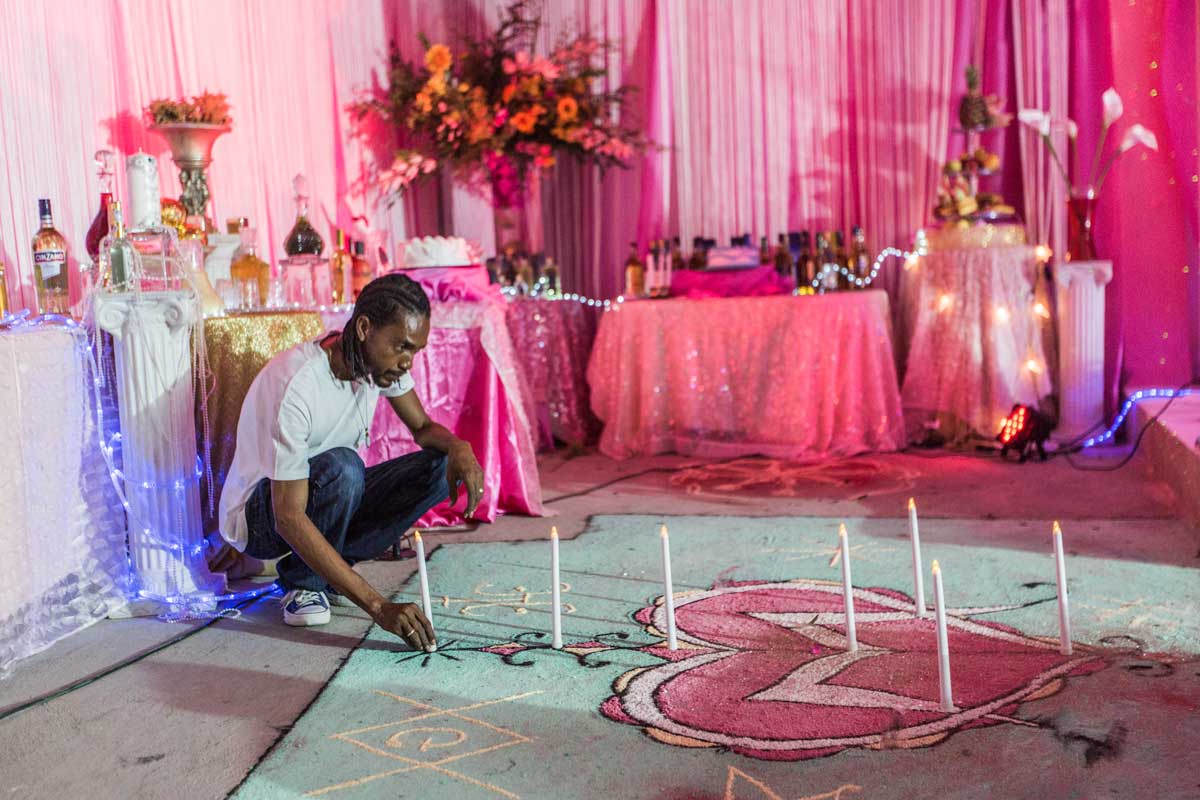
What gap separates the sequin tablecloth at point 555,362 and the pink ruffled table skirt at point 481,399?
48.6 inches

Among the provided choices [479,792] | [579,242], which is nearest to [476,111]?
[579,242]

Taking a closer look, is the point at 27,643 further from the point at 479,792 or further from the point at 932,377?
the point at 932,377

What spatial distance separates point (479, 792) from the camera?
1.67 metres

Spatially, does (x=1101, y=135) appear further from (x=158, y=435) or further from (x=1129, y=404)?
(x=158, y=435)

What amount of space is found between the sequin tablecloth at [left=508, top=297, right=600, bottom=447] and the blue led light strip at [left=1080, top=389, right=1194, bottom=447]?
2302 millimetres

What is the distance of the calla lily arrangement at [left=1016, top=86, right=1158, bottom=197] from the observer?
14.8 ft

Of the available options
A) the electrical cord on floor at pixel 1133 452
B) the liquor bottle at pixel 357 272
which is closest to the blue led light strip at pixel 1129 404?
the electrical cord on floor at pixel 1133 452

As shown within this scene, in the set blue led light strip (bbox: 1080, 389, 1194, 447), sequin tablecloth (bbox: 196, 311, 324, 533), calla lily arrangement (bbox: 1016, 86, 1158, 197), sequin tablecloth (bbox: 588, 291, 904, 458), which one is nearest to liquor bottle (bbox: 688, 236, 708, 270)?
sequin tablecloth (bbox: 588, 291, 904, 458)

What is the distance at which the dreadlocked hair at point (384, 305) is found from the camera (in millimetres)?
2273

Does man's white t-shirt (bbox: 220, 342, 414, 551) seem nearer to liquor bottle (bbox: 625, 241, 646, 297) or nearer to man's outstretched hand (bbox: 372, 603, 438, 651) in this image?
man's outstretched hand (bbox: 372, 603, 438, 651)

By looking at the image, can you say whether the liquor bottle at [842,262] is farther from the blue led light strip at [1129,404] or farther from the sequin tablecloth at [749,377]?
the blue led light strip at [1129,404]

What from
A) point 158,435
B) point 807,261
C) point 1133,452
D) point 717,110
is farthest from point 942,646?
point 717,110

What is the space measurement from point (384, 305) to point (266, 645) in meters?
0.84

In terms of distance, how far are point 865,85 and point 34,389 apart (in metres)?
4.26
